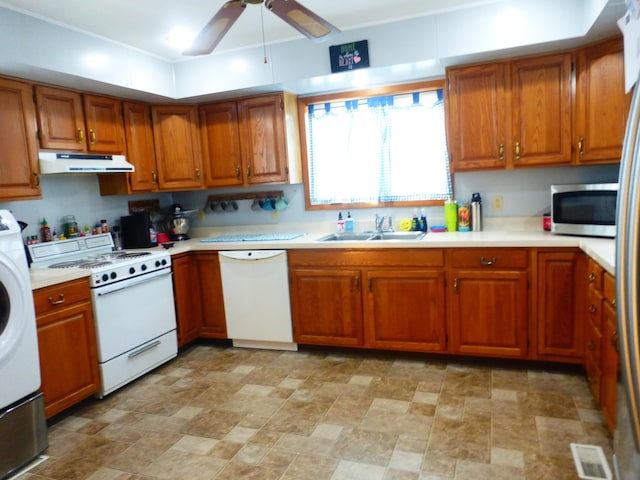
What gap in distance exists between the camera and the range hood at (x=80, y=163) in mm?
2887

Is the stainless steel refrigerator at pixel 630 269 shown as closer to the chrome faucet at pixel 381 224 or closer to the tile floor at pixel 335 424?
the tile floor at pixel 335 424

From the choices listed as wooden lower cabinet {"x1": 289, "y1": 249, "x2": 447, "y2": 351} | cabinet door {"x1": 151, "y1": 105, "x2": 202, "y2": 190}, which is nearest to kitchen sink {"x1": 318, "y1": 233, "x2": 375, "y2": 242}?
wooden lower cabinet {"x1": 289, "y1": 249, "x2": 447, "y2": 351}

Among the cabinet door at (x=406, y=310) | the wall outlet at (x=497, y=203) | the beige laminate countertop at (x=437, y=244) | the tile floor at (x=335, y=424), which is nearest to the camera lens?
the tile floor at (x=335, y=424)

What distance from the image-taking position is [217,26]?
208 cm

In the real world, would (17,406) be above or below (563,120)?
below

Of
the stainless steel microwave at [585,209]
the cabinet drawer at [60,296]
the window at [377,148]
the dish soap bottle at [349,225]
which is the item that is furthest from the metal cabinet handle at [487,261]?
the cabinet drawer at [60,296]

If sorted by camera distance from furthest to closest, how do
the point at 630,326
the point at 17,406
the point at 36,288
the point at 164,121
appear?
the point at 164,121
the point at 36,288
the point at 17,406
the point at 630,326

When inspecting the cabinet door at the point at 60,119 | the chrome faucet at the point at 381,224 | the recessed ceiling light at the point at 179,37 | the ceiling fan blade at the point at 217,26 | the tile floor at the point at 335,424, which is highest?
the recessed ceiling light at the point at 179,37

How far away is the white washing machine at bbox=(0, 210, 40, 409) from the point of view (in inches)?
87.5

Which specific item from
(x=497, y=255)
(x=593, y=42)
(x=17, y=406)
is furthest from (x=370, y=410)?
(x=593, y=42)

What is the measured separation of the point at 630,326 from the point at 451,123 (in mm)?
2773

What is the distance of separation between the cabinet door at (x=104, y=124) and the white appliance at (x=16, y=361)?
1.15m

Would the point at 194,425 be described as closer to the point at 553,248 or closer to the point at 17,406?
the point at 17,406

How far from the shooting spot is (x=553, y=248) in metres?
2.82
